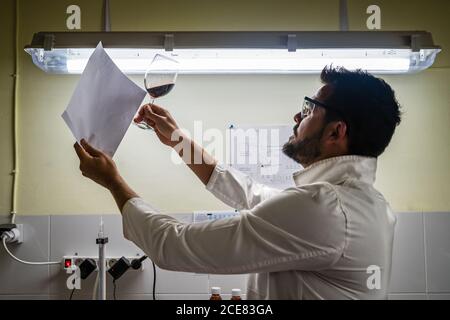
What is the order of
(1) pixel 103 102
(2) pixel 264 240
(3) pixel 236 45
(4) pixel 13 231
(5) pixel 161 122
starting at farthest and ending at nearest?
1. (4) pixel 13 231
2. (5) pixel 161 122
3. (3) pixel 236 45
4. (1) pixel 103 102
5. (2) pixel 264 240

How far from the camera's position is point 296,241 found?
83 cm

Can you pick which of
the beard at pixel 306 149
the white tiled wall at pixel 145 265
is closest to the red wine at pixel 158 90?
the beard at pixel 306 149

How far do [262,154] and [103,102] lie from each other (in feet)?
2.70

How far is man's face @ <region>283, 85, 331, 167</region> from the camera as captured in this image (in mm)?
1056

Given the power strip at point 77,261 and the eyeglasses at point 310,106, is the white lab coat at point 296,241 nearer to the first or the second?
the eyeglasses at point 310,106

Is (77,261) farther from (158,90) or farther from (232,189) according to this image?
(158,90)

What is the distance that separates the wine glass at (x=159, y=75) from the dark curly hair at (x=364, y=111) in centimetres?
45

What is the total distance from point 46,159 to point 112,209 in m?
0.35

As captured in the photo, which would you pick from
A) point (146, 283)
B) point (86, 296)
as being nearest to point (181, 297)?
point (146, 283)

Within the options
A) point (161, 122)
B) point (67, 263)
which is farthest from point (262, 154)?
point (67, 263)

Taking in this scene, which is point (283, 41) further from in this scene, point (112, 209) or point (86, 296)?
point (86, 296)

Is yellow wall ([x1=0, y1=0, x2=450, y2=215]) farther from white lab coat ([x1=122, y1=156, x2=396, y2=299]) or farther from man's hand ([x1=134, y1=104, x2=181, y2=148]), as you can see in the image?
white lab coat ([x1=122, y1=156, x2=396, y2=299])

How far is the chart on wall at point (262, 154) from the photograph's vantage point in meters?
1.61

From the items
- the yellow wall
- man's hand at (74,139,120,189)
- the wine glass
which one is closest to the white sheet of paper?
man's hand at (74,139,120,189)
